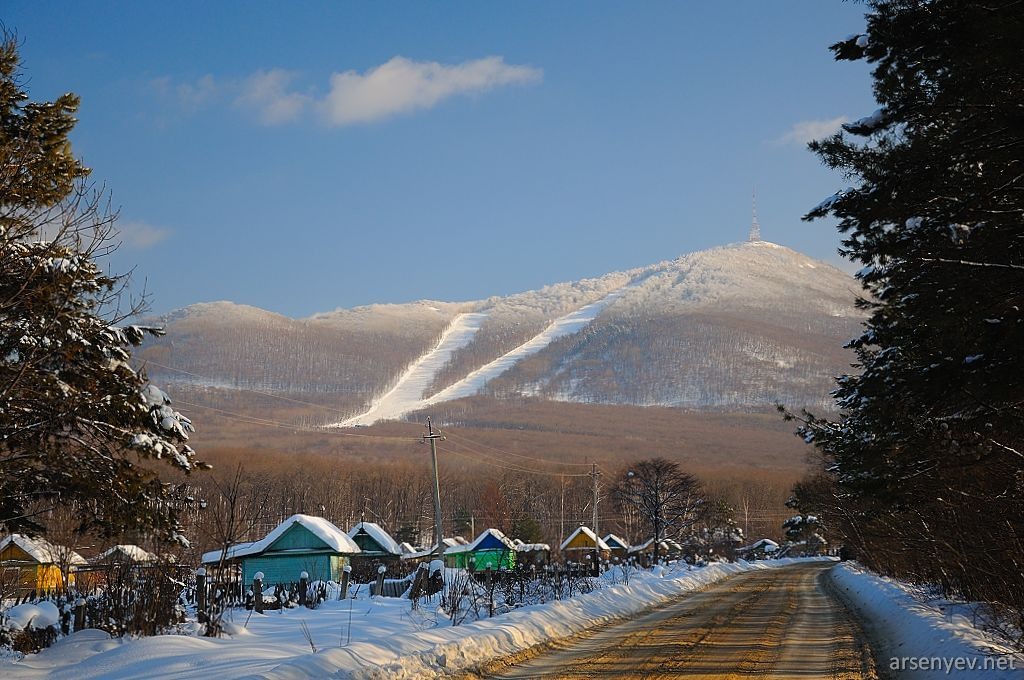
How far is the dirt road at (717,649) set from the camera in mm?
11539

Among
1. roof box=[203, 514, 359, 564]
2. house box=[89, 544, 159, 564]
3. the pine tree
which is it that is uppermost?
the pine tree

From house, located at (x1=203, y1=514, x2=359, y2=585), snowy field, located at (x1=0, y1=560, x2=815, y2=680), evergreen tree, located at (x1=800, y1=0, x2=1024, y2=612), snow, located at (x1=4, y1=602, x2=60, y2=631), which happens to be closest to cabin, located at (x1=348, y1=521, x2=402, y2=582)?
house, located at (x1=203, y1=514, x2=359, y2=585)

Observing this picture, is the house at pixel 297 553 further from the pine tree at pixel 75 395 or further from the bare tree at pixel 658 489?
the pine tree at pixel 75 395

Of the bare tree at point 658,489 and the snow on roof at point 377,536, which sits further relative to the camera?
the bare tree at point 658,489

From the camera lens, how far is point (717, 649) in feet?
45.6

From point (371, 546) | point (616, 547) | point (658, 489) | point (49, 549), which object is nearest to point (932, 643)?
point (49, 549)

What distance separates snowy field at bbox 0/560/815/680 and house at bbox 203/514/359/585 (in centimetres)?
3676

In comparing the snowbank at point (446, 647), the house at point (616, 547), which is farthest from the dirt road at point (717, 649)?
the house at point (616, 547)

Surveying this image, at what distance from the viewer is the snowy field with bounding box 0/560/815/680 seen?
10.9 m

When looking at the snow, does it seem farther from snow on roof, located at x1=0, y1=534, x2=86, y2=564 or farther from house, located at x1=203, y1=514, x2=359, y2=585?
house, located at x1=203, y1=514, x2=359, y2=585

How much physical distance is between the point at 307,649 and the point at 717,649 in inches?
253

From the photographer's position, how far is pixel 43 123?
14000 mm

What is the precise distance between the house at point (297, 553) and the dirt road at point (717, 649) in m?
36.5

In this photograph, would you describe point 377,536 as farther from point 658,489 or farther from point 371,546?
point 658,489
